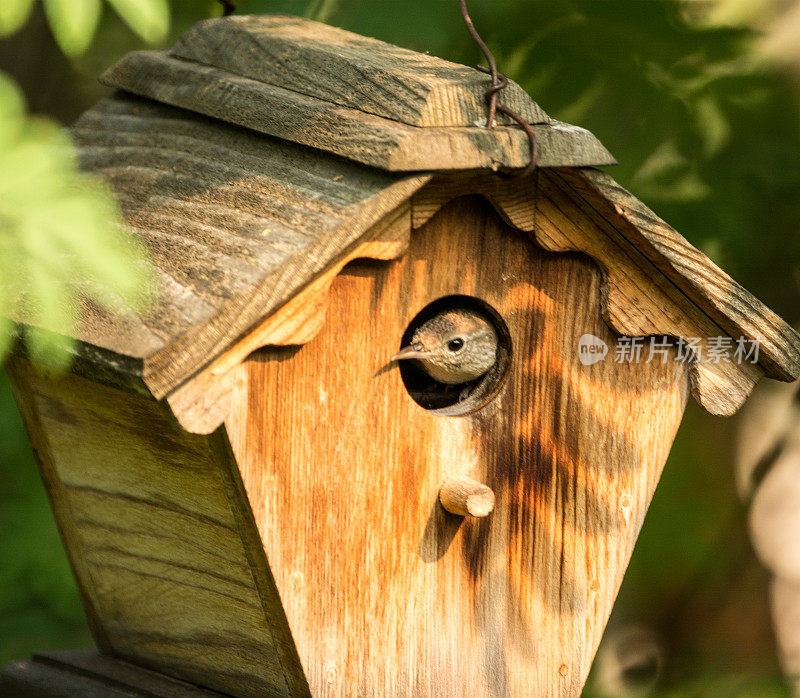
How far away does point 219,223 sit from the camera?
5.00ft

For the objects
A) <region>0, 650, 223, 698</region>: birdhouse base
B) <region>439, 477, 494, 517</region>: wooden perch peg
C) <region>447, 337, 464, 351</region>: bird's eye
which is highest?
<region>447, 337, 464, 351</region>: bird's eye

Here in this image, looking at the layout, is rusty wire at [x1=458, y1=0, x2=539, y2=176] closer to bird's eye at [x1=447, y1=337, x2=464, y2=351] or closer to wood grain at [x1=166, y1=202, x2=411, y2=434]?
wood grain at [x1=166, y1=202, x2=411, y2=434]

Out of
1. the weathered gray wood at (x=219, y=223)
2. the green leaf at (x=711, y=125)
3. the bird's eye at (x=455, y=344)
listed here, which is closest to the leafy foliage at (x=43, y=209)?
the weathered gray wood at (x=219, y=223)

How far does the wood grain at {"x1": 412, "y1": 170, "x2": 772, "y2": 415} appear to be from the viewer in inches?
63.4

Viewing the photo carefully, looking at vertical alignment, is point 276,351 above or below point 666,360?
below

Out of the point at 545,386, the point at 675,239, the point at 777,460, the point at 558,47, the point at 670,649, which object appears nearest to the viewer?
the point at 675,239

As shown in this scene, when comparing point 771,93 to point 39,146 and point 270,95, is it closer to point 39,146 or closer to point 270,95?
point 270,95

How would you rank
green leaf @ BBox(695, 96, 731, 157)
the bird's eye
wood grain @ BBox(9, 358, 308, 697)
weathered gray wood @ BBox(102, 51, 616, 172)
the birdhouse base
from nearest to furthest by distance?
weathered gray wood @ BBox(102, 51, 616, 172) → wood grain @ BBox(9, 358, 308, 697) → the bird's eye → the birdhouse base → green leaf @ BBox(695, 96, 731, 157)

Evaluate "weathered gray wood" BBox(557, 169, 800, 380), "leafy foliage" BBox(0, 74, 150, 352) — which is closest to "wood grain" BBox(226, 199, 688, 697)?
"weathered gray wood" BBox(557, 169, 800, 380)

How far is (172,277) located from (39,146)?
59 centimetres

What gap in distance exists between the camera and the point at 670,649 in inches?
143

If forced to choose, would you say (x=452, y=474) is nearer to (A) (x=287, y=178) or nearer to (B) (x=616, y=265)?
(B) (x=616, y=265)

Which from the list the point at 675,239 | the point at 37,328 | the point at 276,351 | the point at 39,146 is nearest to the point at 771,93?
the point at 675,239

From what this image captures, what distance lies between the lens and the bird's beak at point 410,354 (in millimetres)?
1621
